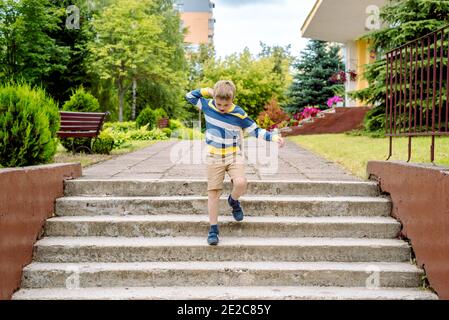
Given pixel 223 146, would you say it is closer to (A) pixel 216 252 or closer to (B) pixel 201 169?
(A) pixel 216 252

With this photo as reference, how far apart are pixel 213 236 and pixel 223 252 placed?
0.52 feet

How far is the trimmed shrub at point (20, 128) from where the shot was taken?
4668 millimetres

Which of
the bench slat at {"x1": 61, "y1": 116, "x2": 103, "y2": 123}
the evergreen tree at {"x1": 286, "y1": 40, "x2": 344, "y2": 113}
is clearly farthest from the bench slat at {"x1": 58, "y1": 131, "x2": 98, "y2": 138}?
the evergreen tree at {"x1": 286, "y1": 40, "x2": 344, "y2": 113}

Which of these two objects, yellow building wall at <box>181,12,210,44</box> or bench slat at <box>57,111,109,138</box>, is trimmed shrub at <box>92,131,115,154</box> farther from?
yellow building wall at <box>181,12,210,44</box>

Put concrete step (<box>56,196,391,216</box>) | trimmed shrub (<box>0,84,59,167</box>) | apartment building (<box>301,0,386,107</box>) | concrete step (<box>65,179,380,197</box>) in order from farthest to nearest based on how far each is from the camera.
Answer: apartment building (<box>301,0,386,107</box>), concrete step (<box>65,179,380,197</box>), trimmed shrub (<box>0,84,59,167</box>), concrete step (<box>56,196,391,216</box>)

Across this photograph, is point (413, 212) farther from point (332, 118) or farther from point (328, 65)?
point (328, 65)

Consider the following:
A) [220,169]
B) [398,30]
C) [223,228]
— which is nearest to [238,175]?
[220,169]

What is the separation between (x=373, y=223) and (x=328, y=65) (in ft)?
63.6

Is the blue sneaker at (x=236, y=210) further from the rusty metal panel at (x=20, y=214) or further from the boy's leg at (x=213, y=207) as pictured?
the rusty metal panel at (x=20, y=214)

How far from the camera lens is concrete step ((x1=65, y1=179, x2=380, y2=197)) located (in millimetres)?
4824

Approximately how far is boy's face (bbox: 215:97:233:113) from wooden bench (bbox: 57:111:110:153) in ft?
15.4

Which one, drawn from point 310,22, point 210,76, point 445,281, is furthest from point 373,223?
point 210,76

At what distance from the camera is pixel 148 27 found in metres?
28.6

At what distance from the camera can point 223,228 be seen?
4242mm
